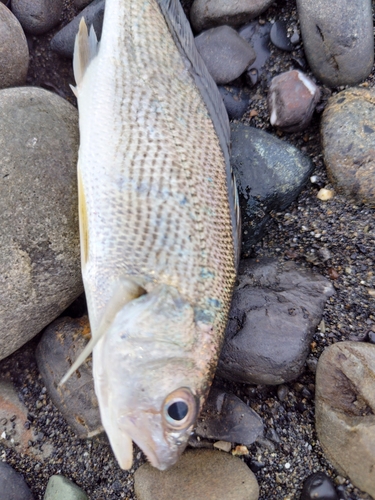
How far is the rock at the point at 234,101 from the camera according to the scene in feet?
9.34

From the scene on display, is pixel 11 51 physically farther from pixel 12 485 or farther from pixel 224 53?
pixel 12 485

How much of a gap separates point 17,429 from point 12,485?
31cm

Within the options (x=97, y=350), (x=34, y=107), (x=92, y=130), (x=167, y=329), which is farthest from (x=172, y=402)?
(x=34, y=107)

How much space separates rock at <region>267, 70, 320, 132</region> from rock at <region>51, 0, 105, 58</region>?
4.24ft

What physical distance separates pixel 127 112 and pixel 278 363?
169 cm

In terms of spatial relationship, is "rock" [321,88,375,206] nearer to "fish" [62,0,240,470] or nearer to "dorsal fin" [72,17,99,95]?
"fish" [62,0,240,470]

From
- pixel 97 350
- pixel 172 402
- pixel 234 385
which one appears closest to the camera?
pixel 172 402

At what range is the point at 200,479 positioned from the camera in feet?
7.34

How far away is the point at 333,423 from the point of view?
2.27m

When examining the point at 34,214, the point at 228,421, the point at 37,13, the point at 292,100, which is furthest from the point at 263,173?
the point at 37,13

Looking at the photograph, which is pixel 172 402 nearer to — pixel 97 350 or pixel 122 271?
pixel 97 350

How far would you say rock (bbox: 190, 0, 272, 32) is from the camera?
2.81m

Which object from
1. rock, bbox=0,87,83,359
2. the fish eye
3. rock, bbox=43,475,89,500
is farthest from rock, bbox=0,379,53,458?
the fish eye

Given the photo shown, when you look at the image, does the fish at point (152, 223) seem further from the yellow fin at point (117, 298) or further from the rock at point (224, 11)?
the rock at point (224, 11)
